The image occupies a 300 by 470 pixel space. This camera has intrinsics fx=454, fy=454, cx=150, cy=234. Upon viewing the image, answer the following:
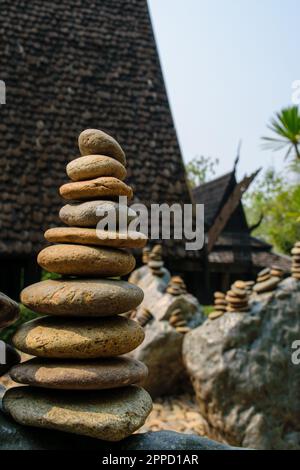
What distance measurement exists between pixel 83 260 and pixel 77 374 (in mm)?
564

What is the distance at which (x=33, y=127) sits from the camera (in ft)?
28.1

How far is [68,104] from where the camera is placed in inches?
349

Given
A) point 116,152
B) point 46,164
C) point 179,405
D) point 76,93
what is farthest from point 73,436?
point 76,93

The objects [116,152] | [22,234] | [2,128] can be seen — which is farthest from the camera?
[2,128]

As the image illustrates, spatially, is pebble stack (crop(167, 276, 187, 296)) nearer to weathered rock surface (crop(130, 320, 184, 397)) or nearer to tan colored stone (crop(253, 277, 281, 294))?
weathered rock surface (crop(130, 320, 184, 397))

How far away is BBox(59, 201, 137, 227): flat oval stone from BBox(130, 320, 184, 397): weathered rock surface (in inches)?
144

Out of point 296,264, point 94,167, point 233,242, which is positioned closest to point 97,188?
point 94,167

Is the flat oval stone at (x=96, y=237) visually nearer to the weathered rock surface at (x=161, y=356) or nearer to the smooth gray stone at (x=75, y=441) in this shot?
the smooth gray stone at (x=75, y=441)

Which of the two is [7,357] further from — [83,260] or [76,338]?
[83,260]

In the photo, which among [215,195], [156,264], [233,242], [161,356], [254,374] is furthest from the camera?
[215,195]

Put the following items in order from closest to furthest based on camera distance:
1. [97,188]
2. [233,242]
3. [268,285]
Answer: [97,188] → [268,285] → [233,242]

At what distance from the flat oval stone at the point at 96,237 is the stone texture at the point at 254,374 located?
247cm
